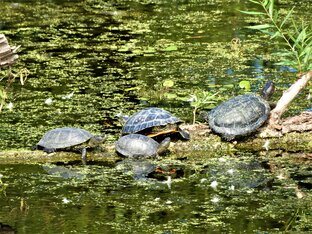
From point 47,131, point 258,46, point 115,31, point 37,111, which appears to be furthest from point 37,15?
point 47,131

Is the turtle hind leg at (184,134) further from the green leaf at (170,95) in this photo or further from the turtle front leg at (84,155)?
the green leaf at (170,95)

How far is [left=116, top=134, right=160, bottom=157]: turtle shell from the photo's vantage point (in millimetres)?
6168

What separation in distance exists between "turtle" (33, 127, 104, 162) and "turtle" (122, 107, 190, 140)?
344mm

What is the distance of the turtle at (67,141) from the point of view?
6188 mm

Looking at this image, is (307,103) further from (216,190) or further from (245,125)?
(216,190)

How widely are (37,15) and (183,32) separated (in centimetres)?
216

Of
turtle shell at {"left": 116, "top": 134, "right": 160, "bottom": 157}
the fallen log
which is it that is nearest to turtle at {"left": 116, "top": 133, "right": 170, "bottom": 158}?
turtle shell at {"left": 116, "top": 134, "right": 160, "bottom": 157}

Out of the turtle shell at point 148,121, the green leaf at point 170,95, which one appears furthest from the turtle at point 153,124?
the green leaf at point 170,95

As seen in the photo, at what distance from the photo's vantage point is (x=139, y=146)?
623 cm

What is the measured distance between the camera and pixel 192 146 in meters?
6.39

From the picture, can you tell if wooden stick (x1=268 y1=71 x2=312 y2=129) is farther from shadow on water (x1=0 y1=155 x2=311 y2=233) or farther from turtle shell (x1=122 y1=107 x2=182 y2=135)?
turtle shell (x1=122 y1=107 x2=182 y2=135)

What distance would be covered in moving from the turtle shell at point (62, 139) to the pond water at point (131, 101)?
0.19 meters

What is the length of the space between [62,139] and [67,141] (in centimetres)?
4

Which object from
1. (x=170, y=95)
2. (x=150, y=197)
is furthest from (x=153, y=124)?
(x=170, y=95)
